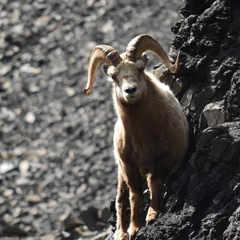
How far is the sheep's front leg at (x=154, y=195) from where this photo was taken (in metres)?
17.4

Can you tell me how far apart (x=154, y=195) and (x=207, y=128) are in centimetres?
136

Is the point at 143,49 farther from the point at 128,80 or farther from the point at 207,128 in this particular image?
the point at 207,128

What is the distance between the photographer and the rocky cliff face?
53.4 ft

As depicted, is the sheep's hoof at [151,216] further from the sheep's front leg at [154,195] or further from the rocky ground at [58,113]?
the rocky ground at [58,113]

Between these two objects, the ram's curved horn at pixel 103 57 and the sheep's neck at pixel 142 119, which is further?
the ram's curved horn at pixel 103 57

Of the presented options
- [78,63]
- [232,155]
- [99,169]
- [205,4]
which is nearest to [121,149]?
[232,155]

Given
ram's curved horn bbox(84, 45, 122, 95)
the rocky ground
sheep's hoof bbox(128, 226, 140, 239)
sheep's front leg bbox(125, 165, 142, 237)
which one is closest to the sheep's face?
ram's curved horn bbox(84, 45, 122, 95)

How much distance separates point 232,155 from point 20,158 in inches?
937

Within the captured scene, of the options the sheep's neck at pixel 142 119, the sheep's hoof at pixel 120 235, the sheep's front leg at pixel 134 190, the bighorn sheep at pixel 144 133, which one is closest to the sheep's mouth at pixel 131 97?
the bighorn sheep at pixel 144 133

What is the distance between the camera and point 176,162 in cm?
1778

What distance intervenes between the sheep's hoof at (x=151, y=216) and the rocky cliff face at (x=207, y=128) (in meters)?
0.17

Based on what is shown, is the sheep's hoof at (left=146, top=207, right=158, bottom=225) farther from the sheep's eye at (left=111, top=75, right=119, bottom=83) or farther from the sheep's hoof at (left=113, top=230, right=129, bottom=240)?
the sheep's eye at (left=111, top=75, right=119, bottom=83)

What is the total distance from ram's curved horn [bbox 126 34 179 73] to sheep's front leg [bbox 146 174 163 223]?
192 cm

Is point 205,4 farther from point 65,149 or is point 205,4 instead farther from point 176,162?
point 65,149
